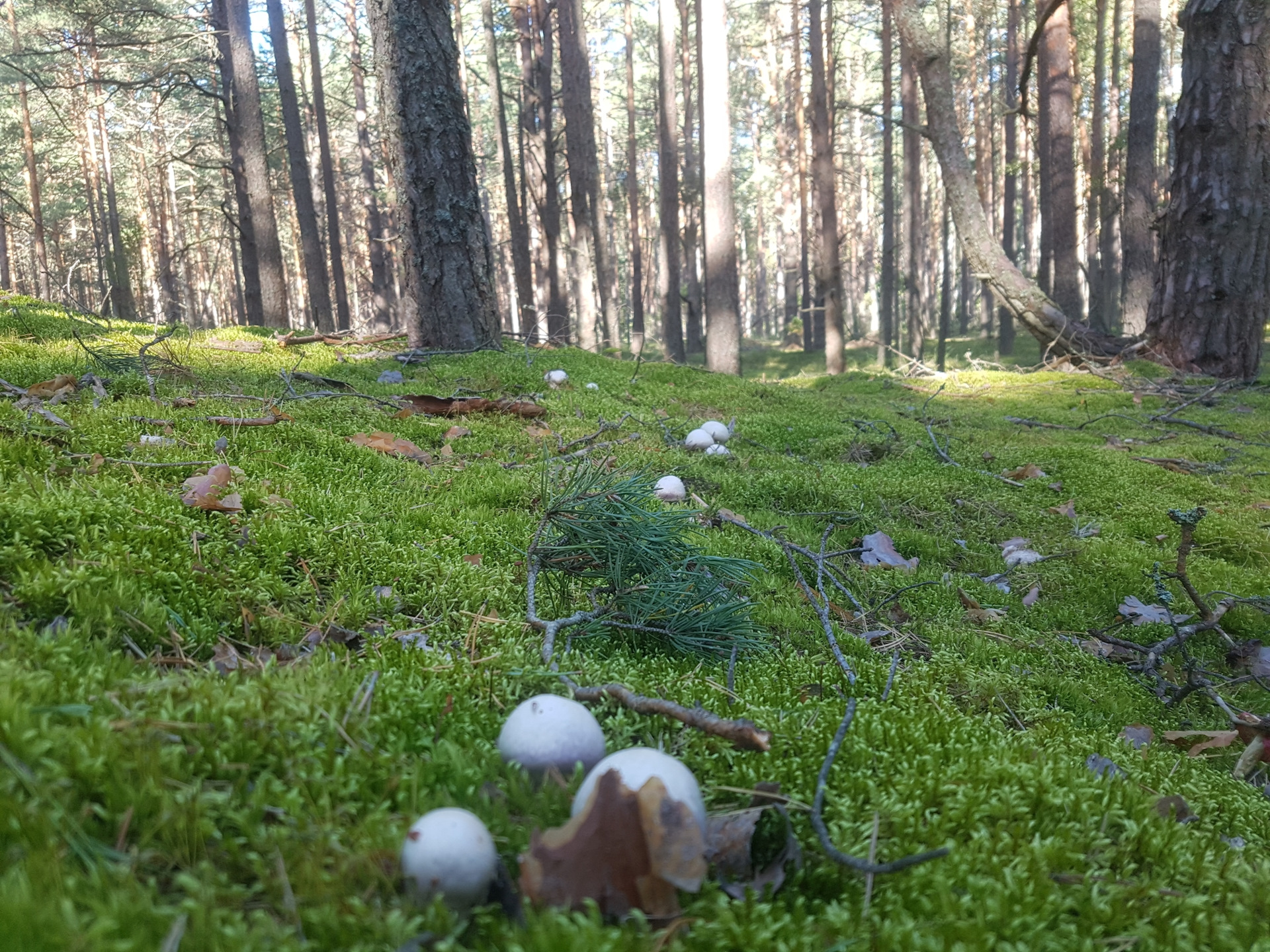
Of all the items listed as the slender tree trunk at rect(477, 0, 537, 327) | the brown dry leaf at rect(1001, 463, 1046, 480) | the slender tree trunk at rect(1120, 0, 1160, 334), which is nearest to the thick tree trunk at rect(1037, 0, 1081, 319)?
the slender tree trunk at rect(1120, 0, 1160, 334)

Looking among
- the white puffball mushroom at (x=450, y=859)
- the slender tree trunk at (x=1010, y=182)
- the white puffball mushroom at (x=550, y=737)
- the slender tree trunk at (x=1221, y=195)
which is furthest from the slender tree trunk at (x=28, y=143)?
the slender tree trunk at (x=1010, y=182)

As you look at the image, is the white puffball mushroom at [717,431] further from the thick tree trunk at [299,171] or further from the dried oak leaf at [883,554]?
the thick tree trunk at [299,171]

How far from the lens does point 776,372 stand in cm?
2886

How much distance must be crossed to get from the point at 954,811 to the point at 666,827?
0.73 m

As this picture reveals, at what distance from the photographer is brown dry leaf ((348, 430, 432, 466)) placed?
4.27m

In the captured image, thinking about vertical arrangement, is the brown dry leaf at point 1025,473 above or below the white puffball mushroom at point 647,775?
below

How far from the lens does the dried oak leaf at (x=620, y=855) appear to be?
118 centimetres

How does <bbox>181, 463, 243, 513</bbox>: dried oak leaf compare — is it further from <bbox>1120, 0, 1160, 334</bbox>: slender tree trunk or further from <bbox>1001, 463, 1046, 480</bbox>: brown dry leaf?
<bbox>1120, 0, 1160, 334</bbox>: slender tree trunk

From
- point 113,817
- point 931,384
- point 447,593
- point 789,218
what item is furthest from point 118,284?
point 789,218

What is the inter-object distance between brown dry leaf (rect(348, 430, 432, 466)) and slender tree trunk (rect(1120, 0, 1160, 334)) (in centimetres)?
1271

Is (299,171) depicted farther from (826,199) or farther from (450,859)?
(450,859)

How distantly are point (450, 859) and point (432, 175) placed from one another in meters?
7.08

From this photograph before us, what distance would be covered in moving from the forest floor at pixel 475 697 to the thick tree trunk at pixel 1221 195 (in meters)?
5.25

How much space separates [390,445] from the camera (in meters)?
4.33
